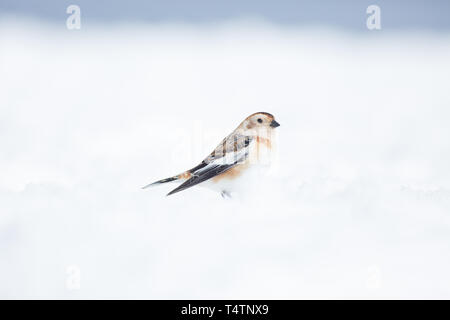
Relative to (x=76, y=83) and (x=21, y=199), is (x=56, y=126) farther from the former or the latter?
(x=21, y=199)

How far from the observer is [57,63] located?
1745 millimetres

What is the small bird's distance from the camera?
1625 mm

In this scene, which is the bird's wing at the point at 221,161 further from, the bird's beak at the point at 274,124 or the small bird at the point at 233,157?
the bird's beak at the point at 274,124

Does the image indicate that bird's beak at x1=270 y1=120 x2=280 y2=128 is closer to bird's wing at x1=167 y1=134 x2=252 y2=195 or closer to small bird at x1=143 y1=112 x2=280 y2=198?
small bird at x1=143 y1=112 x2=280 y2=198

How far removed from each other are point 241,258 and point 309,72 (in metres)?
0.81

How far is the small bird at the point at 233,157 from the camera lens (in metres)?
1.62

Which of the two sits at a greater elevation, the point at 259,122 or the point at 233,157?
the point at 259,122

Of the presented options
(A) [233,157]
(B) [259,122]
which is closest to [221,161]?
(A) [233,157]

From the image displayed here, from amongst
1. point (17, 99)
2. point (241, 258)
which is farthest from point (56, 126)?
point (241, 258)

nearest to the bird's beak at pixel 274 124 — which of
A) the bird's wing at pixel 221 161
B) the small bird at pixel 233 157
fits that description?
the small bird at pixel 233 157

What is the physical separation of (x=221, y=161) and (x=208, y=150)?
10 centimetres

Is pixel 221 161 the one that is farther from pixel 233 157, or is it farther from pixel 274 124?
pixel 274 124

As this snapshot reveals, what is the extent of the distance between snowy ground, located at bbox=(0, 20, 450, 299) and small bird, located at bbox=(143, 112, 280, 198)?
53 mm

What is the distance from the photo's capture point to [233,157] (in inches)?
64.1
